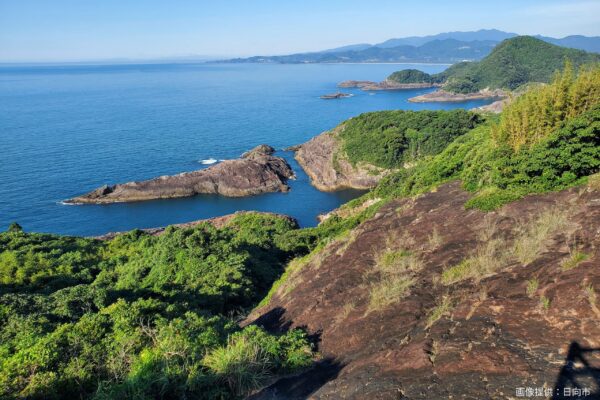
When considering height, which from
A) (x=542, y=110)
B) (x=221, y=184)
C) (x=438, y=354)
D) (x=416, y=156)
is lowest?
(x=221, y=184)

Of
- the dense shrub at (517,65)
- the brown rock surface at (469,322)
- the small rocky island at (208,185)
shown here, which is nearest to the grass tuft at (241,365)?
the brown rock surface at (469,322)

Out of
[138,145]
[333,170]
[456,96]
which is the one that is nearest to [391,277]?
[333,170]

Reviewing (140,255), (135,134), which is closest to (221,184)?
(140,255)

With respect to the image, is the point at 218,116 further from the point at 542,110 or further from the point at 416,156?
the point at 542,110

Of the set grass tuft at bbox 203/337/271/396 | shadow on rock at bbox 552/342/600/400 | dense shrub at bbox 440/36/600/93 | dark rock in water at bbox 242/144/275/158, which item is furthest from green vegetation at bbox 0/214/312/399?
dense shrub at bbox 440/36/600/93

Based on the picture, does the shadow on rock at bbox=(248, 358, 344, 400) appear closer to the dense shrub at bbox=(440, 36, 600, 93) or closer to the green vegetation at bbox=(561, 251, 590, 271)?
the green vegetation at bbox=(561, 251, 590, 271)

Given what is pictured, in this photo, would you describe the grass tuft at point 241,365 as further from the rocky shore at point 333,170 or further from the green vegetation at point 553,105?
the rocky shore at point 333,170

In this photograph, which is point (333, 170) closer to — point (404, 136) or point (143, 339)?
point (404, 136)

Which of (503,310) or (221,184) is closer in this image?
(503,310)
